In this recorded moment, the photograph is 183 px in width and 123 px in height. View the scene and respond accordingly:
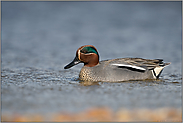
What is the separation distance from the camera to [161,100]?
620cm

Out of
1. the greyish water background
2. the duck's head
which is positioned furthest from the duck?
the greyish water background

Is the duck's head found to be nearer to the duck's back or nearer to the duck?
the duck

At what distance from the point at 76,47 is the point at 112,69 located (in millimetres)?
4933

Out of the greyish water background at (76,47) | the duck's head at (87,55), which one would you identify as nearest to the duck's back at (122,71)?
the duck's head at (87,55)

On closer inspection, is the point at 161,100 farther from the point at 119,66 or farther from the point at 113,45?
the point at 113,45

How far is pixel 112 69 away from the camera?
7738 millimetres

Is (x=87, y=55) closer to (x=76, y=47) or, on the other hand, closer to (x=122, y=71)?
(x=122, y=71)

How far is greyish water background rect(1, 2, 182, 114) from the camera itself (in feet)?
20.2

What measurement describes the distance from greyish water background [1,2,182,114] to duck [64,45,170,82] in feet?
0.90

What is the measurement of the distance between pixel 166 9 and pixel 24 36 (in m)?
9.23

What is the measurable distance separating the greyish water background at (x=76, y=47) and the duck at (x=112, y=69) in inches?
10.8

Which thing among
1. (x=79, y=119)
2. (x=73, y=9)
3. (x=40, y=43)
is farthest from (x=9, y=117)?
(x=73, y=9)

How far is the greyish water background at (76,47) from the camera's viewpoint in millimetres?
6145

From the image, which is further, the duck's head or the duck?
the duck's head
